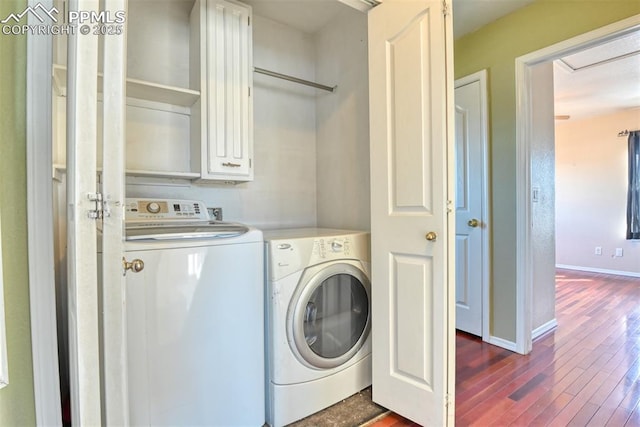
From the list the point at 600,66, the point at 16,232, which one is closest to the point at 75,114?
the point at 16,232

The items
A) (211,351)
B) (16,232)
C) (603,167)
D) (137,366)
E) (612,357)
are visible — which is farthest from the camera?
(603,167)

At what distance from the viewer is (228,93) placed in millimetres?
1851

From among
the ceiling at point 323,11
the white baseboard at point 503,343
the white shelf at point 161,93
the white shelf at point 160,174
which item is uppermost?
the ceiling at point 323,11

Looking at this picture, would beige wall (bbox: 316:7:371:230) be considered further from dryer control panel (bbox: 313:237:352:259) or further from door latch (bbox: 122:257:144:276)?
door latch (bbox: 122:257:144:276)

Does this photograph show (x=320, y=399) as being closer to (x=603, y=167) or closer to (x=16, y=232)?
(x=16, y=232)

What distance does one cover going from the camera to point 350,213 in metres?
2.23

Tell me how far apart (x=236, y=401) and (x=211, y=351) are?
11.0 inches

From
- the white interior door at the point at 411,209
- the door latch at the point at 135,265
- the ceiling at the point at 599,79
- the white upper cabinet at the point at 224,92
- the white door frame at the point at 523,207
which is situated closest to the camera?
the door latch at the point at 135,265

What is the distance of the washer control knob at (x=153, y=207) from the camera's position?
170 centimetres

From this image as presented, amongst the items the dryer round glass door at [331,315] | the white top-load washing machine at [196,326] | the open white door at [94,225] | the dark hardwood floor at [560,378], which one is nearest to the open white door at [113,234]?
the open white door at [94,225]

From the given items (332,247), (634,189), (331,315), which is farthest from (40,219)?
(634,189)

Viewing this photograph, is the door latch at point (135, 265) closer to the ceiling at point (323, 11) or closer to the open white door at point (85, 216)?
the open white door at point (85, 216)

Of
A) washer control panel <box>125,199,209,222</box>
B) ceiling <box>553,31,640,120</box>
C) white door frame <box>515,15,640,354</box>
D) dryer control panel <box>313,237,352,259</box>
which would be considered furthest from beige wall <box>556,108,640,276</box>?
Answer: washer control panel <box>125,199,209,222</box>

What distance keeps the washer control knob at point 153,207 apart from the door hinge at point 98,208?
3.88 feet
